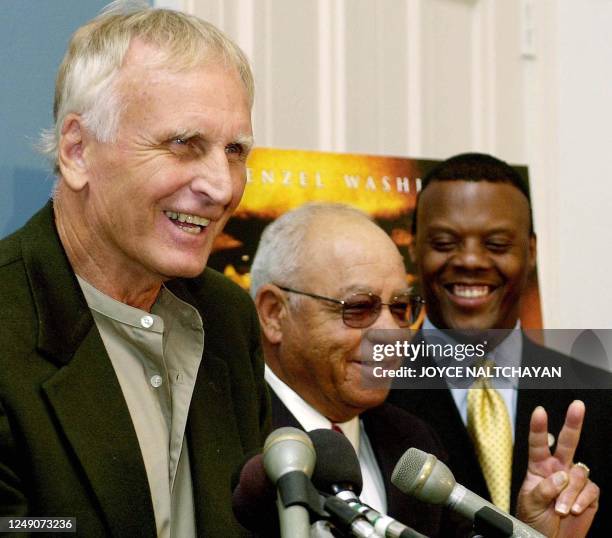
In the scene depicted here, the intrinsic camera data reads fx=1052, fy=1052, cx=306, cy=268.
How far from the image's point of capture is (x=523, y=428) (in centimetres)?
285

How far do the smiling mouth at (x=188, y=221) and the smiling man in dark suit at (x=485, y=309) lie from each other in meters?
1.07

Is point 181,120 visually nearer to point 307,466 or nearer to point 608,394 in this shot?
point 307,466

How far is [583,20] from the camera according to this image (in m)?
3.84

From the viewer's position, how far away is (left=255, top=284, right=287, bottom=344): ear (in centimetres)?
276

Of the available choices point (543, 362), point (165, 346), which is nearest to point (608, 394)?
point (543, 362)

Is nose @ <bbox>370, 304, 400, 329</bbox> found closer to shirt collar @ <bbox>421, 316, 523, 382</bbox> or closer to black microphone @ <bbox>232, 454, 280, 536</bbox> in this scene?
shirt collar @ <bbox>421, 316, 523, 382</bbox>

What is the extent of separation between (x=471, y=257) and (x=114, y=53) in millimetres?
1372

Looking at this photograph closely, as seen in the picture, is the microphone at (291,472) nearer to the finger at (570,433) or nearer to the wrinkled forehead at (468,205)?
the finger at (570,433)

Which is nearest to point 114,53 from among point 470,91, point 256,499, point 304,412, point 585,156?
point 256,499

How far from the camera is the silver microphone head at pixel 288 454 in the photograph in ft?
4.28

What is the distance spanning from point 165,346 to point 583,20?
2.41 metres

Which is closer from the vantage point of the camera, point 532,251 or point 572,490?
point 572,490

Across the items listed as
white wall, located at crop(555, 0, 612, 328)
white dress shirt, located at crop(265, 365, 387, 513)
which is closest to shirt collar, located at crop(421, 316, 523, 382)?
white dress shirt, located at crop(265, 365, 387, 513)

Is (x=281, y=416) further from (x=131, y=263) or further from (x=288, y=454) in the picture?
(x=288, y=454)
